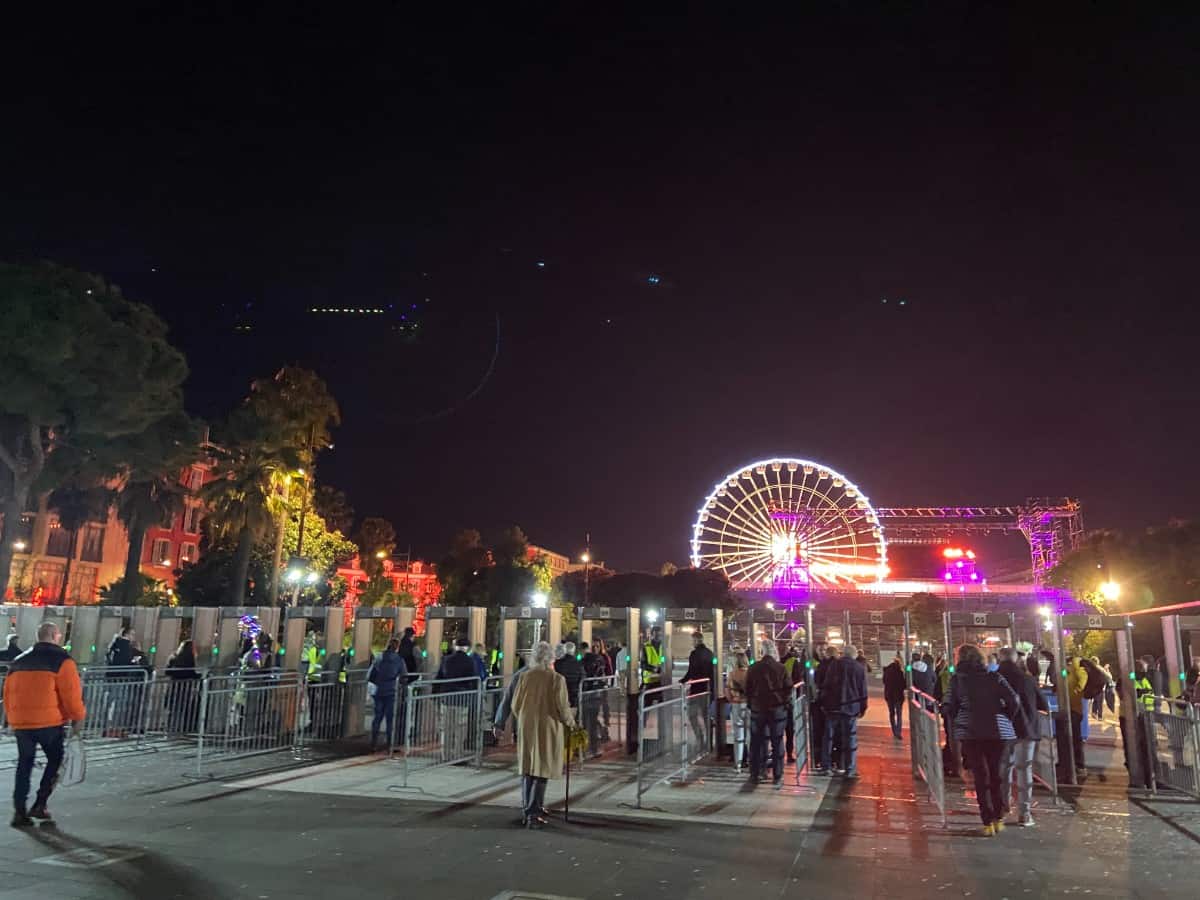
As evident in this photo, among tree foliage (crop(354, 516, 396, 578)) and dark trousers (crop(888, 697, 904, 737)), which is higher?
tree foliage (crop(354, 516, 396, 578))

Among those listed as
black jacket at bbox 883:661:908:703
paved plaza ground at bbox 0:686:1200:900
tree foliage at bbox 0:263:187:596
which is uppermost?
tree foliage at bbox 0:263:187:596

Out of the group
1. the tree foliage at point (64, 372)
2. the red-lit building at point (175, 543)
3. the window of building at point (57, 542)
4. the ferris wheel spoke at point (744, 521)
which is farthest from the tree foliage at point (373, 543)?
the tree foliage at point (64, 372)

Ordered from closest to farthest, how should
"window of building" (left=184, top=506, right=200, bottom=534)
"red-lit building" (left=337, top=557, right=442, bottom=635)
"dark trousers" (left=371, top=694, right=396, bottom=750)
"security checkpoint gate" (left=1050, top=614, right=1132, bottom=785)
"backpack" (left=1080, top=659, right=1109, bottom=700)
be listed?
"security checkpoint gate" (left=1050, top=614, right=1132, bottom=785)
"dark trousers" (left=371, top=694, right=396, bottom=750)
"backpack" (left=1080, top=659, right=1109, bottom=700)
"window of building" (left=184, top=506, right=200, bottom=534)
"red-lit building" (left=337, top=557, right=442, bottom=635)

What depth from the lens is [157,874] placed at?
6.04m

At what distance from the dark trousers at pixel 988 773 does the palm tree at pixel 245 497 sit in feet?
105

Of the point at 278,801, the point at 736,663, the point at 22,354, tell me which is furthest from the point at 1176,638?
the point at 22,354

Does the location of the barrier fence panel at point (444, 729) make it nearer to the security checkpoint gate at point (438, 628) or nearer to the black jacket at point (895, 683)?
the security checkpoint gate at point (438, 628)

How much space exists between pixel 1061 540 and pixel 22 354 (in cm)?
7549

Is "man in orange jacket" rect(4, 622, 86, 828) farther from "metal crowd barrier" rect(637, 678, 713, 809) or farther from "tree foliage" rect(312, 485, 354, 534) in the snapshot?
"tree foliage" rect(312, 485, 354, 534)

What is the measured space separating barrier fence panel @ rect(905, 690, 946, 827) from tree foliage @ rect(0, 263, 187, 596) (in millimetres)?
26799

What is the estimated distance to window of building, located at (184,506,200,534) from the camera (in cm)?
7209

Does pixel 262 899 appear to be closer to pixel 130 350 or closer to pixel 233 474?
pixel 130 350

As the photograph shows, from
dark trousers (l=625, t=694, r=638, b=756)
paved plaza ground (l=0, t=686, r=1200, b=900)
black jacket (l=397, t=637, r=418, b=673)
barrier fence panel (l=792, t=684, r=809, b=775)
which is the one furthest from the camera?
black jacket (l=397, t=637, r=418, b=673)

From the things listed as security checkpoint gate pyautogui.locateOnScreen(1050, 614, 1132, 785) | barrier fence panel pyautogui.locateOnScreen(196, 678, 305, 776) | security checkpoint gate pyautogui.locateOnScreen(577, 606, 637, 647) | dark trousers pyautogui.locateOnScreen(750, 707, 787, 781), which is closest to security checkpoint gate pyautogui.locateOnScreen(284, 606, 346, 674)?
barrier fence panel pyautogui.locateOnScreen(196, 678, 305, 776)
